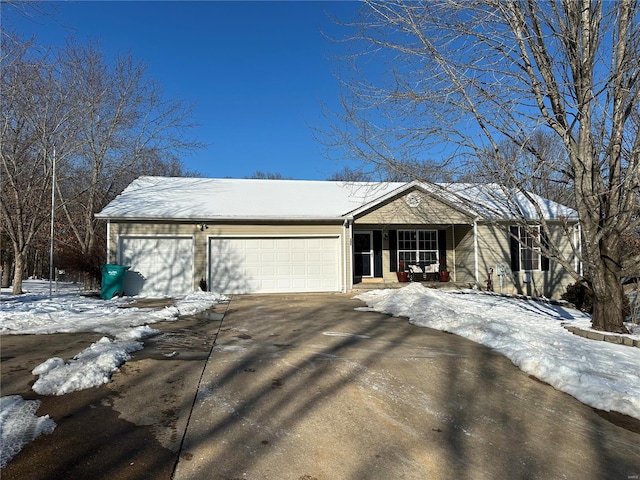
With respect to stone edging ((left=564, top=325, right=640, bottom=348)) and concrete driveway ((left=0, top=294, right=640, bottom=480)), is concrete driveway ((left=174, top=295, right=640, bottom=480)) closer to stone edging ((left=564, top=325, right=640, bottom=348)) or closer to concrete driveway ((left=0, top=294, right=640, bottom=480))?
concrete driveway ((left=0, top=294, right=640, bottom=480))

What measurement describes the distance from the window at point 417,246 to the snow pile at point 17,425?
14.2m

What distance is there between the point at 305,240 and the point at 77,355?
32.8 feet

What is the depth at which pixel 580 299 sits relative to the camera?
44.2ft

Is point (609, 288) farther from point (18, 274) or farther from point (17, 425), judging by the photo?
point (18, 274)

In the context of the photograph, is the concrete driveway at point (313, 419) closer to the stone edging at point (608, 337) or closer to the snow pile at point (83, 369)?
the snow pile at point (83, 369)

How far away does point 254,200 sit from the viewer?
1614 centimetres

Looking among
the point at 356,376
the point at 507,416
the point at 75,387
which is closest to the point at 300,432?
the point at 356,376

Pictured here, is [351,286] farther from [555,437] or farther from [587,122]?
[555,437]

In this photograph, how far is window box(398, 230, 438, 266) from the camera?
1680 centimetres

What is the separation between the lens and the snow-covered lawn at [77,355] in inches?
135

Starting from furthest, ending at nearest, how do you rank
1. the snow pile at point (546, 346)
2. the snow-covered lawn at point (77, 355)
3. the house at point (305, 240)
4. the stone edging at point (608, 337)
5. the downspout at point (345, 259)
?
the downspout at point (345, 259) < the house at point (305, 240) < the stone edging at point (608, 337) < the snow pile at point (546, 346) < the snow-covered lawn at point (77, 355)

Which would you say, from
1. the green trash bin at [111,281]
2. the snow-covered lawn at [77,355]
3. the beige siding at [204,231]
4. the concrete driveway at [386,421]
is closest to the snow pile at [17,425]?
the snow-covered lawn at [77,355]

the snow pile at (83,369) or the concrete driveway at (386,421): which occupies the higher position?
the snow pile at (83,369)

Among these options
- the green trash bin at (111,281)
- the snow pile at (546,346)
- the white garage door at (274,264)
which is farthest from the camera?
the white garage door at (274,264)
